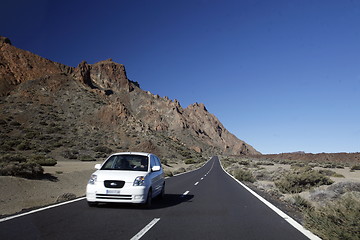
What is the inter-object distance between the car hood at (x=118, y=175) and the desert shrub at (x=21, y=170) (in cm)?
961

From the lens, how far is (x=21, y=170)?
16812mm

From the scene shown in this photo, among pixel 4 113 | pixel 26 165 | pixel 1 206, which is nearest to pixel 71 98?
pixel 4 113

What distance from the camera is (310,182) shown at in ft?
61.0

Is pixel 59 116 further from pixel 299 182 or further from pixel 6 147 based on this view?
pixel 299 182

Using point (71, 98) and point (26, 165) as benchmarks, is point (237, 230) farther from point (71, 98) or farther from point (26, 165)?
point (71, 98)

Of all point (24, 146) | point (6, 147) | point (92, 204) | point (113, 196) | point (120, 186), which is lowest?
point (92, 204)

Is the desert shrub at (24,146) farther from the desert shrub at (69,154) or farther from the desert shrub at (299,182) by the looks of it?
the desert shrub at (299,182)

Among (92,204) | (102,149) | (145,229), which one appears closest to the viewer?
(145,229)

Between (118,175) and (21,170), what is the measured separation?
34.5 feet

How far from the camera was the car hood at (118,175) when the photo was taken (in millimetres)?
8805

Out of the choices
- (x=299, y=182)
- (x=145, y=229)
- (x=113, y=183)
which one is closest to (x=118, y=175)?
(x=113, y=183)

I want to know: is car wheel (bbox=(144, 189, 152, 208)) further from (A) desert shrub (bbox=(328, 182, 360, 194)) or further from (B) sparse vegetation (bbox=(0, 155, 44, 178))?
(B) sparse vegetation (bbox=(0, 155, 44, 178))

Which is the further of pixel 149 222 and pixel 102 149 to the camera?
pixel 102 149

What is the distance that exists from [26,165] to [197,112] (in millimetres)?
171303
